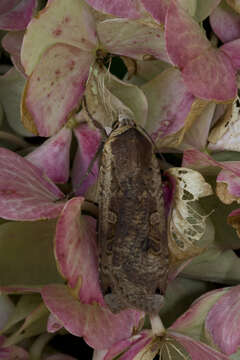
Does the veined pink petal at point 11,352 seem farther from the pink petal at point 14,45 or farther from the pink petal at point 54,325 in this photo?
the pink petal at point 14,45

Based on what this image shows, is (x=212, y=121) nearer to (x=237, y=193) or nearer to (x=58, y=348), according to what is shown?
(x=237, y=193)

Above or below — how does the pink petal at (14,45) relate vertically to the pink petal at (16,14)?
below

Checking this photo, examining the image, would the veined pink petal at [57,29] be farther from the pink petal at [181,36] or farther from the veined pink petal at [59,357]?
the veined pink petal at [59,357]

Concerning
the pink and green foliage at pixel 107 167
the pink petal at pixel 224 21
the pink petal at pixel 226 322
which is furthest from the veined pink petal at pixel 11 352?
the pink petal at pixel 224 21

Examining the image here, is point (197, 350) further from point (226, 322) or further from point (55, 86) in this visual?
point (55, 86)

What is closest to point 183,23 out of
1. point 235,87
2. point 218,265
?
point 235,87

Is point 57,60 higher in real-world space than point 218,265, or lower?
higher

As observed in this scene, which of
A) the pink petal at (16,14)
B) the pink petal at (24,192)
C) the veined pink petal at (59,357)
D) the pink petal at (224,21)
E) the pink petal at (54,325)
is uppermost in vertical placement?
the pink petal at (224,21)
